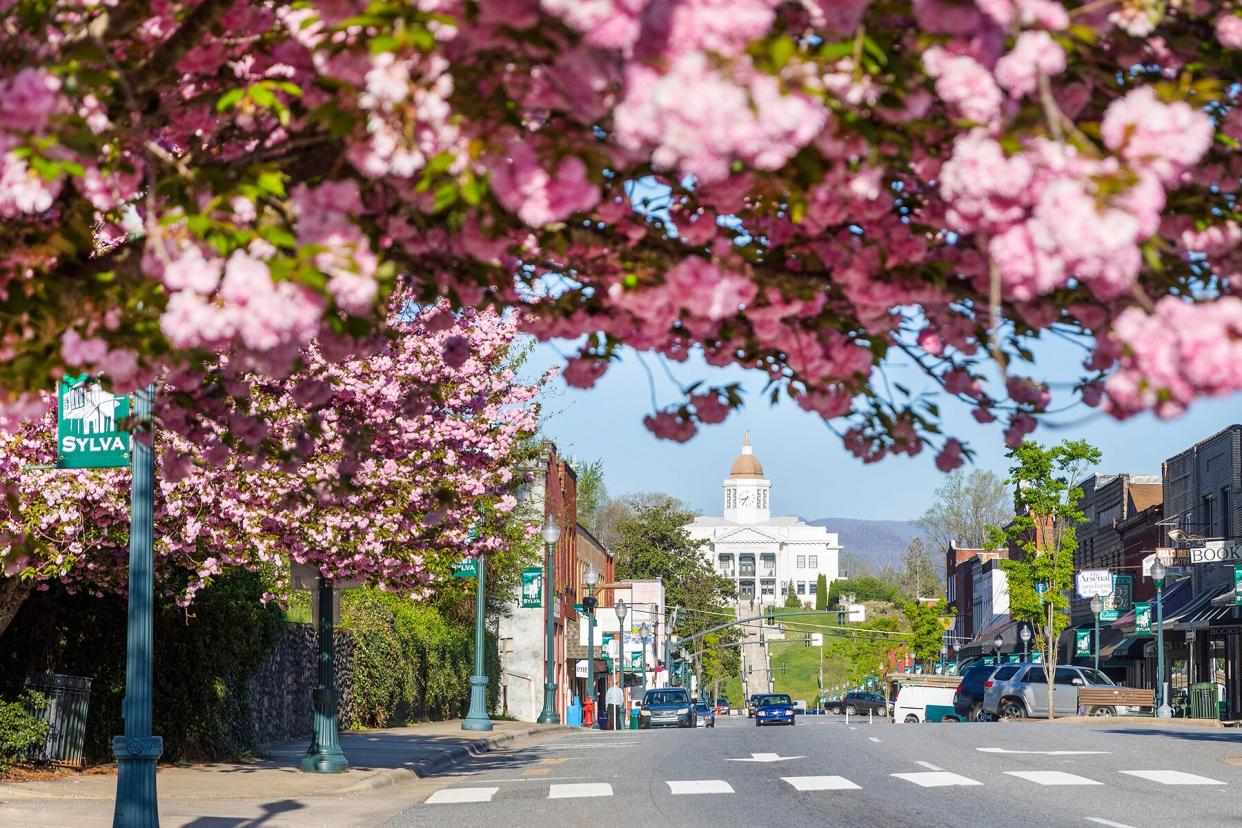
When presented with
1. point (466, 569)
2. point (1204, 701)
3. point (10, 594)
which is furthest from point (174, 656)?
point (1204, 701)

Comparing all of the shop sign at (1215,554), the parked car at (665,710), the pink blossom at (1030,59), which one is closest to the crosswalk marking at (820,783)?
the pink blossom at (1030,59)

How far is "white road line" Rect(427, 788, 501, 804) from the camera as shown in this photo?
60.5 ft

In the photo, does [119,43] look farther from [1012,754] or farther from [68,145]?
[1012,754]

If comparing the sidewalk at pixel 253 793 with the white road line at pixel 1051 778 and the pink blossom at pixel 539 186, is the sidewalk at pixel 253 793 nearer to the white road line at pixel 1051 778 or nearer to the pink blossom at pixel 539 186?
the white road line at pixel 1051 778

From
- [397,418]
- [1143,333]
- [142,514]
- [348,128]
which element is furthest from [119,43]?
[397,418]

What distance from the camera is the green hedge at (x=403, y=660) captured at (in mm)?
36969

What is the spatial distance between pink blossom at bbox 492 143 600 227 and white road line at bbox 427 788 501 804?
1466cm

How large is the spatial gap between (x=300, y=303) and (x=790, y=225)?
6.75ft

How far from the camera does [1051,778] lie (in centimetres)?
1967

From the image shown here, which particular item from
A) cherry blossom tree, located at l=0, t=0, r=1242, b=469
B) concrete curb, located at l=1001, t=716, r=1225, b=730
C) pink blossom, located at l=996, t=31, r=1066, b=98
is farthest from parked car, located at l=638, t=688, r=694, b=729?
pink blossom, located at l=996, t=31, r=1066, b=98

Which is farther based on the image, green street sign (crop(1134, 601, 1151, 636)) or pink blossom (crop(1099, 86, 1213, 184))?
green street sign (crop(1134, 601, 1151, 636))

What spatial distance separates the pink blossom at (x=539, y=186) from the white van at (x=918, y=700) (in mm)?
55413

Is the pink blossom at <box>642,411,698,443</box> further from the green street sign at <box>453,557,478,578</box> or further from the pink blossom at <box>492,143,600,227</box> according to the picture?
the green street sign at <box>453,557,478,578</box>

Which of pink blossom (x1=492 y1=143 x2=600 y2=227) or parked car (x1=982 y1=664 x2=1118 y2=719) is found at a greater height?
pink blossom (x1=492 y1=143 x2=600 y2=227)
